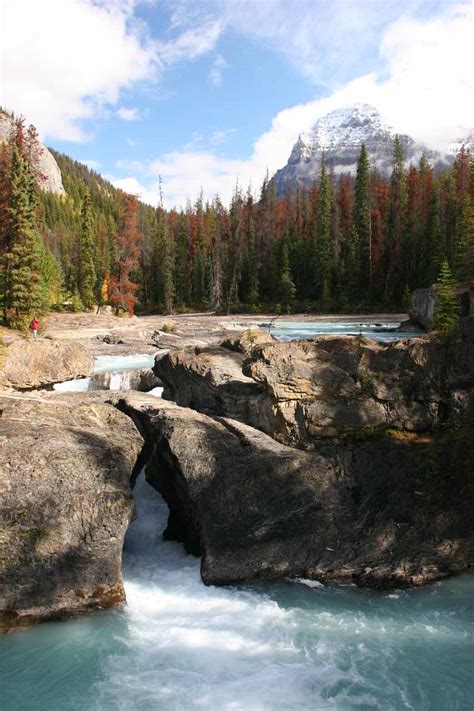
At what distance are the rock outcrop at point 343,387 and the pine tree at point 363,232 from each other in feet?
181

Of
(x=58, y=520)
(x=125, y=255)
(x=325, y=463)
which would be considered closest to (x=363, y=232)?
(x=125, y=255)

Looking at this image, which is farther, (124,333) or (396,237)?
A: (396,237)

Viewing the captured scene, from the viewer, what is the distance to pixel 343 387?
1312cm

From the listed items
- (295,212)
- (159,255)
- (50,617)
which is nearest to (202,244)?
(159,255)

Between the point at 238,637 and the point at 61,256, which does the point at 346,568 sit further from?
the point at 61,256

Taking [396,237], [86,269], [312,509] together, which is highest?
[396,237]

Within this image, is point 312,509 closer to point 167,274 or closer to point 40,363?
point 40,363

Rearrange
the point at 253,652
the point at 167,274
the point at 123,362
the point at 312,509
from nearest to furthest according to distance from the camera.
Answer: the point at 253,652, the point at 312,509, the point at 123,362, the point at 167,274

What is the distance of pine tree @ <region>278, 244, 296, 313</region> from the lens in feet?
227

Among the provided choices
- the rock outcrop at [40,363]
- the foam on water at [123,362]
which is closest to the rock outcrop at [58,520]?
the rock outcrop at [40,363]

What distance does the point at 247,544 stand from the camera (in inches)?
406

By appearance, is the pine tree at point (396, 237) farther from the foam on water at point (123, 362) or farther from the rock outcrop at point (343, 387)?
the rock outcrop at point (343, 387)

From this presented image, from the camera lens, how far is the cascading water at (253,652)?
7.55 m

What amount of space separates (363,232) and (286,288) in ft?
44.6
